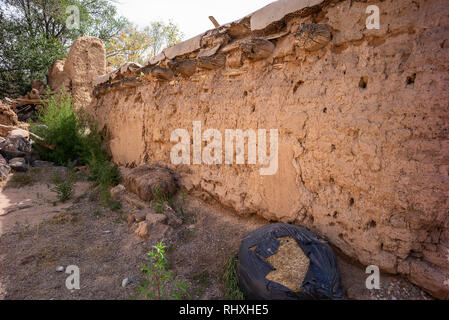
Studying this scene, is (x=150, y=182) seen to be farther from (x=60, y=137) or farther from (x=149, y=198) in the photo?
(x=60, y=137)

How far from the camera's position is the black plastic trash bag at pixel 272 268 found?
1.43 m

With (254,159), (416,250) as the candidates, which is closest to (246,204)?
(254,159)

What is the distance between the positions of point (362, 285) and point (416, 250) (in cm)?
39

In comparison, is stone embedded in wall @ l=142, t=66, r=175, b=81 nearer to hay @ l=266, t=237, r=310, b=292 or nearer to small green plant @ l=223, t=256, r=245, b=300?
small green plant @ l=223, t=256, r=245, b=300

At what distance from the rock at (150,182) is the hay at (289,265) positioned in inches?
71.9

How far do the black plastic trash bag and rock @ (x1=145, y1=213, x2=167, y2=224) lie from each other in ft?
3.63

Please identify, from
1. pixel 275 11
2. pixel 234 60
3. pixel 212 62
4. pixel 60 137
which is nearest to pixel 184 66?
pixel 212 62

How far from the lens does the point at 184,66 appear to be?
3045 millimetres

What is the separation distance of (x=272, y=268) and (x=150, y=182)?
2.05 meters

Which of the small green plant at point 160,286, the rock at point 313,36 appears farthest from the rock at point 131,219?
the rock at point 313,36

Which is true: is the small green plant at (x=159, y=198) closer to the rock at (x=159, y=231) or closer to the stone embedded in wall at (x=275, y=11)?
the rock at (x=159, y=231)

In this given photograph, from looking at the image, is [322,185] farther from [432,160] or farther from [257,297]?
[257,297]

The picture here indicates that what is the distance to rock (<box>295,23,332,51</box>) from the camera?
1.81 meters

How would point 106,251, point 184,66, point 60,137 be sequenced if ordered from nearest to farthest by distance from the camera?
point 106,251, point 184,66, point 60,137
